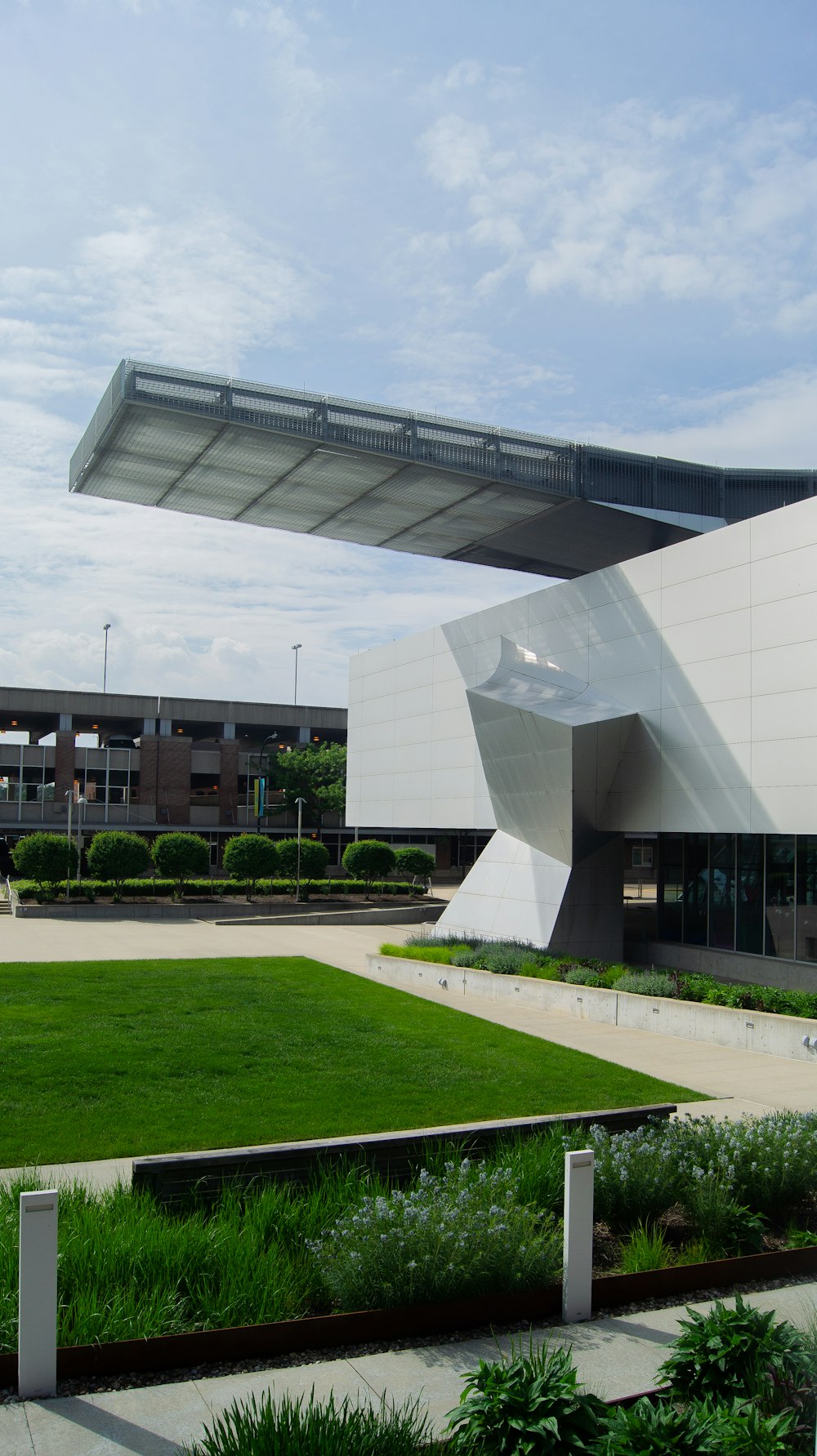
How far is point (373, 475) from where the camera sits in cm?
2692

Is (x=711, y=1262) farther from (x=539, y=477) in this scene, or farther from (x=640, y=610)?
(x=539, y=477)

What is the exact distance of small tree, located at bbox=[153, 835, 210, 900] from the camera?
4188 cm

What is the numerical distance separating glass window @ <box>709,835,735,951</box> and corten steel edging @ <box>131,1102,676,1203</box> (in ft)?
56.9

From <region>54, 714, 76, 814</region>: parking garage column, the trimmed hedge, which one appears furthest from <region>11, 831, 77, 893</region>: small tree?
<region>54, 714, 76, 814</region>: parking garage column

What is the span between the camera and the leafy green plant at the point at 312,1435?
425 cm

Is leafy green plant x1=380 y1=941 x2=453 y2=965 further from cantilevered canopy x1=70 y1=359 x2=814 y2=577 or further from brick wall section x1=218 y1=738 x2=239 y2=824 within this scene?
brick wall section x1=218 y1=738 x2=239 y2=824

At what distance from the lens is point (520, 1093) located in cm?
1216

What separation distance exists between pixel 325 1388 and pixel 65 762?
2417 inches

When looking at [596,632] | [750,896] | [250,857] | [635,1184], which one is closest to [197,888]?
[250,857]

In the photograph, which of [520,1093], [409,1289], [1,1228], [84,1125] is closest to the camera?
[409,1289]

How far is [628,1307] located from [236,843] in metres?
37.9

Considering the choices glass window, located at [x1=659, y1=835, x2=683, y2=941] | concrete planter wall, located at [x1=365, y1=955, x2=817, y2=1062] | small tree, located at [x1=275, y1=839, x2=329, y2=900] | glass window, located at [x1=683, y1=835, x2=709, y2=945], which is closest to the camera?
concrete planter wall, located at [x1=365, y1=955, x2=817, y2=1062]

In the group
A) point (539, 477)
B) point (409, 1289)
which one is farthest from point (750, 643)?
point (409, 1289)

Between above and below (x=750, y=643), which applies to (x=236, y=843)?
below
